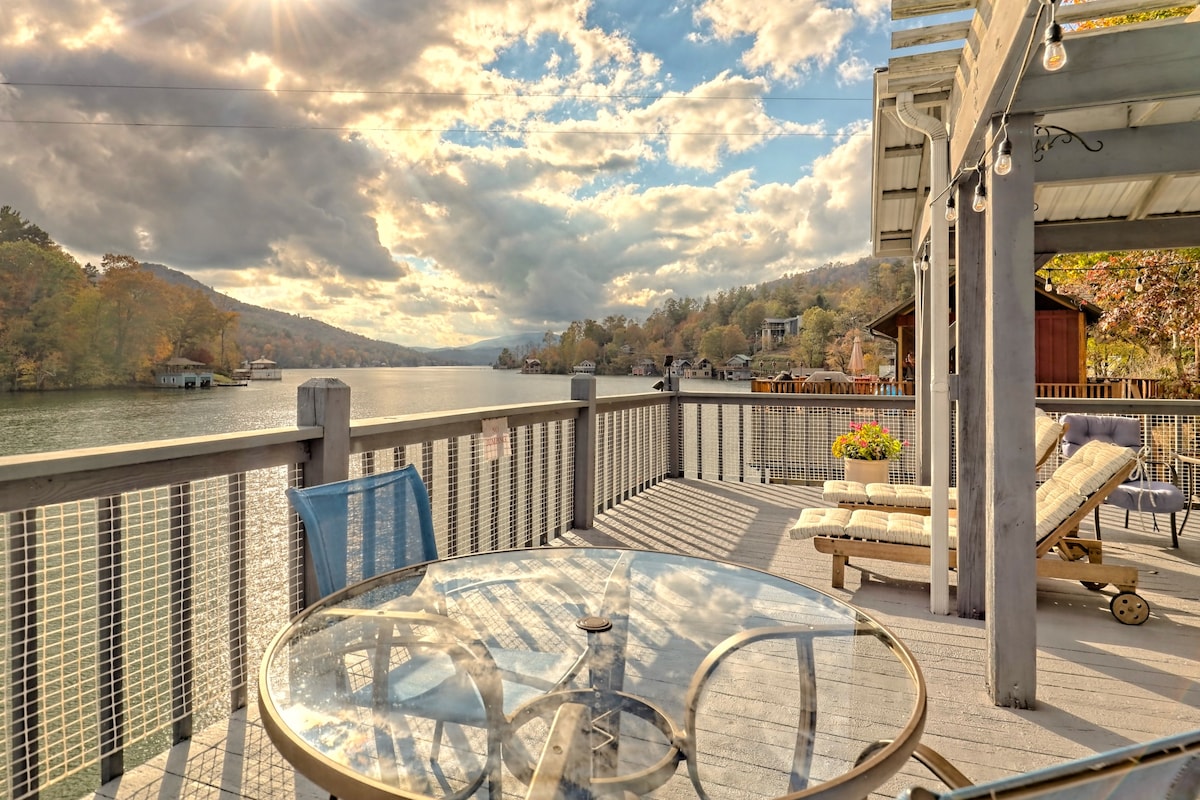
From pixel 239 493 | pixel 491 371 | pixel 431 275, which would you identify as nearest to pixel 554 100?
pixel 431 275

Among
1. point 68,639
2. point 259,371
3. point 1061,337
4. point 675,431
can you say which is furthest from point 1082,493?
point 259,371

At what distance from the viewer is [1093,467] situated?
3.17m

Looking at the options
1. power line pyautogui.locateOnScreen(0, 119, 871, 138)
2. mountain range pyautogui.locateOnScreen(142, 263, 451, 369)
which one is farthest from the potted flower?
power line pyautogui.locateOnScreen(0, 119, 871, 138)

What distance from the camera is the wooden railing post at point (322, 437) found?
2.31 metres

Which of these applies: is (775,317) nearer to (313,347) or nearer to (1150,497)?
(313,347)

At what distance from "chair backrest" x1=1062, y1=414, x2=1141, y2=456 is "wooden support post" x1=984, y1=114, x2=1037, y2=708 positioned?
12.1ft

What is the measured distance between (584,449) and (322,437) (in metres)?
2.62

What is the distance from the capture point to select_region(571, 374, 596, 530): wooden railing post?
474cm

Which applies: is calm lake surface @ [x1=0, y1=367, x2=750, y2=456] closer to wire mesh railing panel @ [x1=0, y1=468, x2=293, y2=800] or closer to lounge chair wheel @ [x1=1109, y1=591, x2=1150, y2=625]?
wire mesh railing panel @ [x1=0, y1=468, x2=293, y2=800]

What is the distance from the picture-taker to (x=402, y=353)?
28453mm

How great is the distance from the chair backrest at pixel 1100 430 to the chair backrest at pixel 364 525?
17.8ft

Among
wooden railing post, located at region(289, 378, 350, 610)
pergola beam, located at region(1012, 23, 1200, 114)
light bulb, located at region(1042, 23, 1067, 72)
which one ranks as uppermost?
pergola beam, located at region(1012, 23, 1200, 114)

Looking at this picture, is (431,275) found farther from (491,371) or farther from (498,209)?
(491,371)

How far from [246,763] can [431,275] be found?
48.6 meters
